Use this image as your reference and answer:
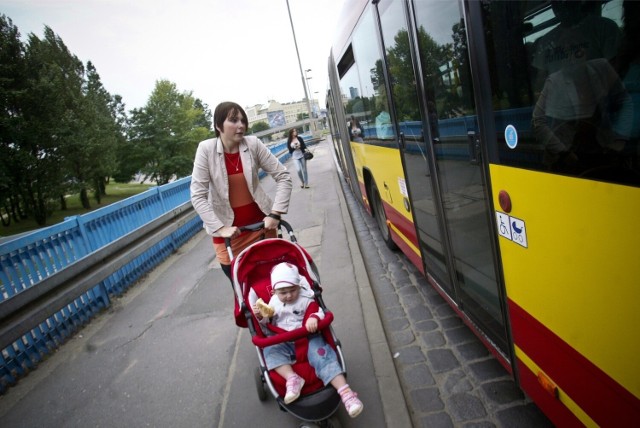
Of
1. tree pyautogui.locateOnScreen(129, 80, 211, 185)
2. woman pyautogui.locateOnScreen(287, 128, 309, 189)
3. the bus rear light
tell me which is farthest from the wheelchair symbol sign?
tree pyautogui.locateOnScreen(129, 80, 211, 185)

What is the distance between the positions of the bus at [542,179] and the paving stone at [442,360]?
1.64ft

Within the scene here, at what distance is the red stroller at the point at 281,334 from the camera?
2.28m

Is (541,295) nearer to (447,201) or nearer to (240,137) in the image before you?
(447,201)

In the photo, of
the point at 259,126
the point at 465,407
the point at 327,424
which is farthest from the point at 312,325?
the point at 259,126

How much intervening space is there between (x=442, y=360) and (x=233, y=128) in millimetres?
2604

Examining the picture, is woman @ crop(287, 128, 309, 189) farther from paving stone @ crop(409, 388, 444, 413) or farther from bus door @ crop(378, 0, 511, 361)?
paving stone @ crop(409, 388, 444, 413)

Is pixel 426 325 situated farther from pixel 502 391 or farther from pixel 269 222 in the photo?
pixel 269 222

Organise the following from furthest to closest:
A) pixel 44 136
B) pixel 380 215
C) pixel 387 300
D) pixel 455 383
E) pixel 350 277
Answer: pixel 44 136 → pixel 380 215 → pixel 350 277 → pixel 387 300 → pixel 455 383

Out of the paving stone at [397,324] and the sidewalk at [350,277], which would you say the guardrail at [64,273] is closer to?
the sidewalk at [350,277]

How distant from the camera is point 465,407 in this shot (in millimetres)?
2596

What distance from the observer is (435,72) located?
8.34 feet

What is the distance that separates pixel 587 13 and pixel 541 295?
1.20 m

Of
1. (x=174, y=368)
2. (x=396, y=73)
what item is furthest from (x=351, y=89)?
(x=174, y=368)

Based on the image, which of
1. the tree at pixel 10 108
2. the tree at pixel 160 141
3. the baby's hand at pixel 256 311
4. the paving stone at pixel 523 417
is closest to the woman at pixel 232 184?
the baby's hand at pixel 256 311
